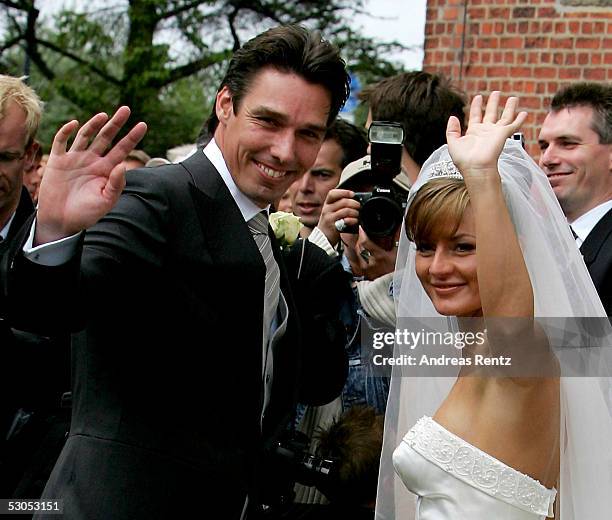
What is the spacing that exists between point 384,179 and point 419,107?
608 mm

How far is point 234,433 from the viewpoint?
8.16ft

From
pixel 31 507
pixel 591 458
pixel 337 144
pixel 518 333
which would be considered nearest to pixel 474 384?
pixel 518 333

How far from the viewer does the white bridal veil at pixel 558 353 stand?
8.23 feet

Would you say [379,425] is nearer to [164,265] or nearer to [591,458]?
[591,458]

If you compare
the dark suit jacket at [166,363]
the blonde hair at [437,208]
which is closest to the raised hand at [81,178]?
the dark suit jacket at [166,363]

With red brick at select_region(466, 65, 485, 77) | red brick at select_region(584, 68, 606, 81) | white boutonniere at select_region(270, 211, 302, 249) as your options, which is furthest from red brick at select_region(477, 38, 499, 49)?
white boutonniere at select_region(270, 211, 302, 249)

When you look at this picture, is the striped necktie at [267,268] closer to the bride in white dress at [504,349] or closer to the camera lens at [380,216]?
the bride in white dress at [504,349]

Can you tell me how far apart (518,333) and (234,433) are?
763mm

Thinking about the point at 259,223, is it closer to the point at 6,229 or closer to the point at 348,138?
the point at 6,229

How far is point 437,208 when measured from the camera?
2.60 meters

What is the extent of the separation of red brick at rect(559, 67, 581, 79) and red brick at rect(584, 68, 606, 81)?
53 mm

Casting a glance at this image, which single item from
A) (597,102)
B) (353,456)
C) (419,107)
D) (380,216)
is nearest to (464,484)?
(353,456)

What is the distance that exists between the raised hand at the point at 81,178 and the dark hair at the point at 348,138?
2511 millimetres

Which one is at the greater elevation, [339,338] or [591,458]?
[339,338]
